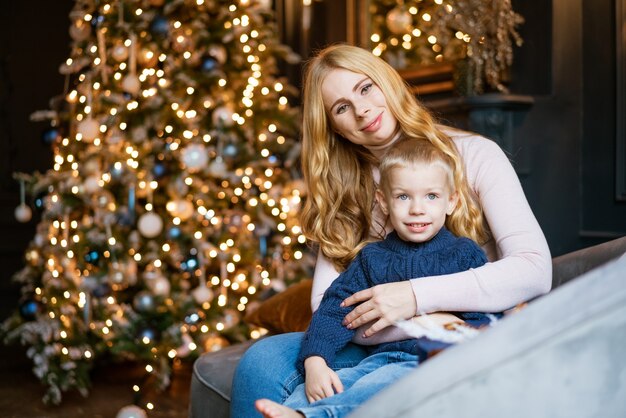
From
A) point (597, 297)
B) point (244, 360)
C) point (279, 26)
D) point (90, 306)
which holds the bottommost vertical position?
point (90, 306)

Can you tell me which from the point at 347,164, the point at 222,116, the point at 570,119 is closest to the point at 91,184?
the point at 222,116

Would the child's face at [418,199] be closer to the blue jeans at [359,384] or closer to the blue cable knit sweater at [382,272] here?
the blue cable knit sweater at [382,272]

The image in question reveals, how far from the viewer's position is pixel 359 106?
2.10 metres

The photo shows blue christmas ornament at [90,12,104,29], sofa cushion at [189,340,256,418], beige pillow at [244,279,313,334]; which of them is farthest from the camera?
blue christmas ornament at [90,12,104,29]

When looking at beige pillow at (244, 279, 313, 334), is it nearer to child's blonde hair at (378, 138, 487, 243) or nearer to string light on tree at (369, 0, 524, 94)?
child's blonde hair at (378, 138, 487, 243)

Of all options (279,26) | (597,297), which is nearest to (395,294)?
(597,297)

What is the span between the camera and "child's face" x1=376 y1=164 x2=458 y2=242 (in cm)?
185

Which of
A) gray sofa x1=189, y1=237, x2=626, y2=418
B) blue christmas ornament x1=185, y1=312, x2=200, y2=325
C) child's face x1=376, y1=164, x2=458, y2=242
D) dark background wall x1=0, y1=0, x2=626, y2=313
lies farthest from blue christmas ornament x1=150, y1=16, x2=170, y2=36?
gray sofa x1=189, y1=237, x2=626, y2=418

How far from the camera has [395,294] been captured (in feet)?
5.95

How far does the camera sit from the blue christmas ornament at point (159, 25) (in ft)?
12.4

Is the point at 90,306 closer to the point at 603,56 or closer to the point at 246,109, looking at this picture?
the point at 246,109

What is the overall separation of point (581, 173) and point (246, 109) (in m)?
1.68

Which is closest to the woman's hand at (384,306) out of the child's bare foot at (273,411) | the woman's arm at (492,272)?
the woman's arm at (492,272)

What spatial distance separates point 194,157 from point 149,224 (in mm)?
366
